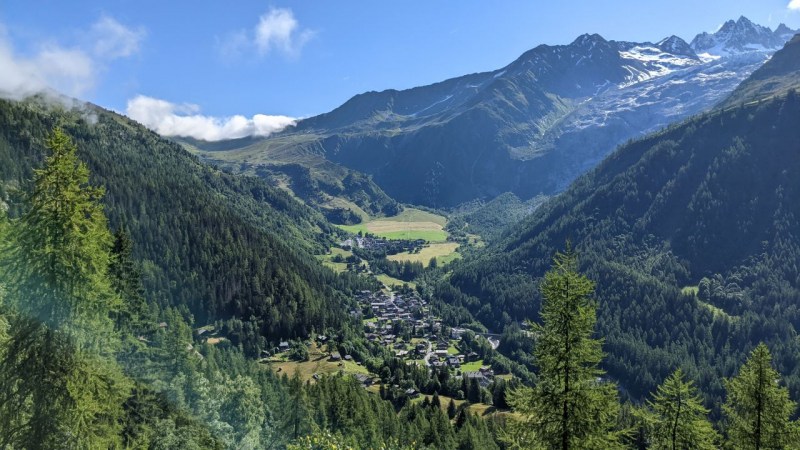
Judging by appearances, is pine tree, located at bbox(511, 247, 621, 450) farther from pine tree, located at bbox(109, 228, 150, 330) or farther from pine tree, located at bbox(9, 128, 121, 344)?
pine tree, located at bbox(109, 228, 150, 330)

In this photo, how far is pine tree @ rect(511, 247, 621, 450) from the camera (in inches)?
1008

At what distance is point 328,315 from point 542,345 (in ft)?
550

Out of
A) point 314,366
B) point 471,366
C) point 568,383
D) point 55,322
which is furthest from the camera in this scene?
point 471,366

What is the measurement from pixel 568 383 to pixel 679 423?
13.7 m

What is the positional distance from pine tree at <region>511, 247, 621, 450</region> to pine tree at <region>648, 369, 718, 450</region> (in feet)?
33.6

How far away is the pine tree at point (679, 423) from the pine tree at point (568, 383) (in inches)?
403

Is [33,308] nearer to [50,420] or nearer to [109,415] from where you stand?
[50,420]

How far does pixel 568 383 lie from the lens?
26.0 meters

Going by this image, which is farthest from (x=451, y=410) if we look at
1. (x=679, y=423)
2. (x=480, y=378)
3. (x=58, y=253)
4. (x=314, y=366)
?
(x=58, y=253)

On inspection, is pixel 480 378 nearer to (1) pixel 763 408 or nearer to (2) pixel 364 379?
(2) pixel 364 379

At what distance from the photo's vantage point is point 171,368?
68.1m

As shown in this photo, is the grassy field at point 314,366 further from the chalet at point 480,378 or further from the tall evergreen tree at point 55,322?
the tall evergreen tree at point 55,322

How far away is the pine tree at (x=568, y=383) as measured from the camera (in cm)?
2559

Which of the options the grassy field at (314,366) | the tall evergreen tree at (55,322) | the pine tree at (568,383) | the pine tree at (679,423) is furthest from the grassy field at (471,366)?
the tall evergreen tree at (55,322)
